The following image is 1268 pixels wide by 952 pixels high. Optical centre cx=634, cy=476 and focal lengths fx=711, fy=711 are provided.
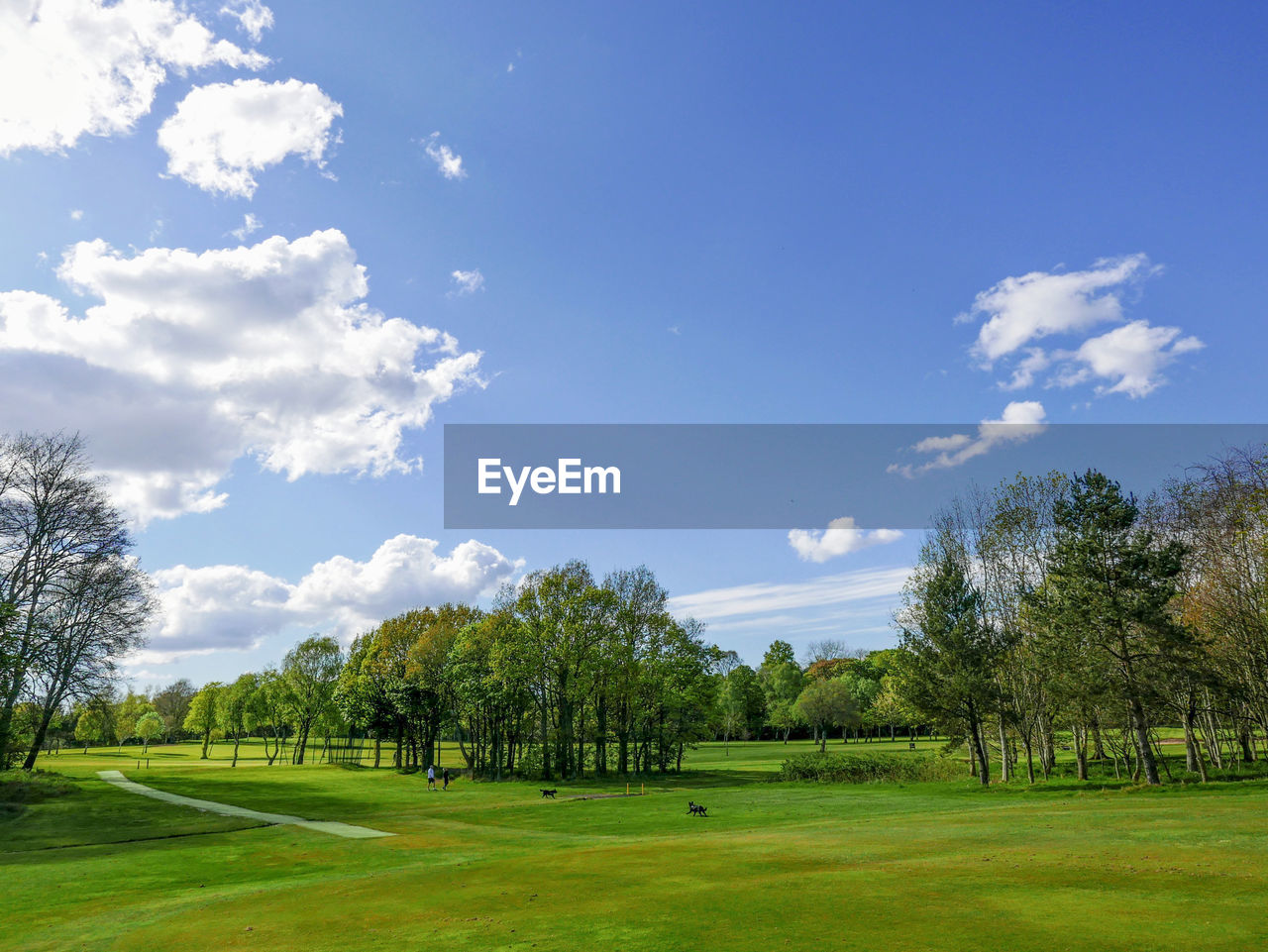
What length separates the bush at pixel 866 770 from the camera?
192ft

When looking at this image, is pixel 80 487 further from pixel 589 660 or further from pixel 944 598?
pixel 944 598

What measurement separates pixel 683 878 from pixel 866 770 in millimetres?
46702

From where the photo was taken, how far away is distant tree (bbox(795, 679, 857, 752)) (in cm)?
11331

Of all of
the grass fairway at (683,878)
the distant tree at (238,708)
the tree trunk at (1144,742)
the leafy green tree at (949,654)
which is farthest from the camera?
the distant tree at (238,708)

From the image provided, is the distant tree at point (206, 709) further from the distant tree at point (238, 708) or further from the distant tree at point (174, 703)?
the distant tree at point (174, 703)

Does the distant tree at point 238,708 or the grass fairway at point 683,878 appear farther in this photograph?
the distant tree at point 238,708

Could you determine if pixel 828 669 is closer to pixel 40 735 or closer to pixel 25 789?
pixel 40 735

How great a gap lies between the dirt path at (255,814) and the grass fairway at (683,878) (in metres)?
1.47

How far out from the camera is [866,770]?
196 ft

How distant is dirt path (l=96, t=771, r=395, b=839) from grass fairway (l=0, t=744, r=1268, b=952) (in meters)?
1.47

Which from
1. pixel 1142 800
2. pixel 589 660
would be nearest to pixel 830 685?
pixel 589 660

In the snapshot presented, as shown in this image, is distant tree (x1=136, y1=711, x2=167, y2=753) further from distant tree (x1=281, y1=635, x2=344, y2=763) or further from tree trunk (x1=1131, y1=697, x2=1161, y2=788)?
tree trunk (x1=1131, y1=697, x2=1161, y2=788)

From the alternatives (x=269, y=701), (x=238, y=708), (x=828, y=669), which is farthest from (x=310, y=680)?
(x=828, y=669)

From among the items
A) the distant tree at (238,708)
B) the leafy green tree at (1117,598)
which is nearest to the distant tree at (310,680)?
the distant tree at (238,708)
